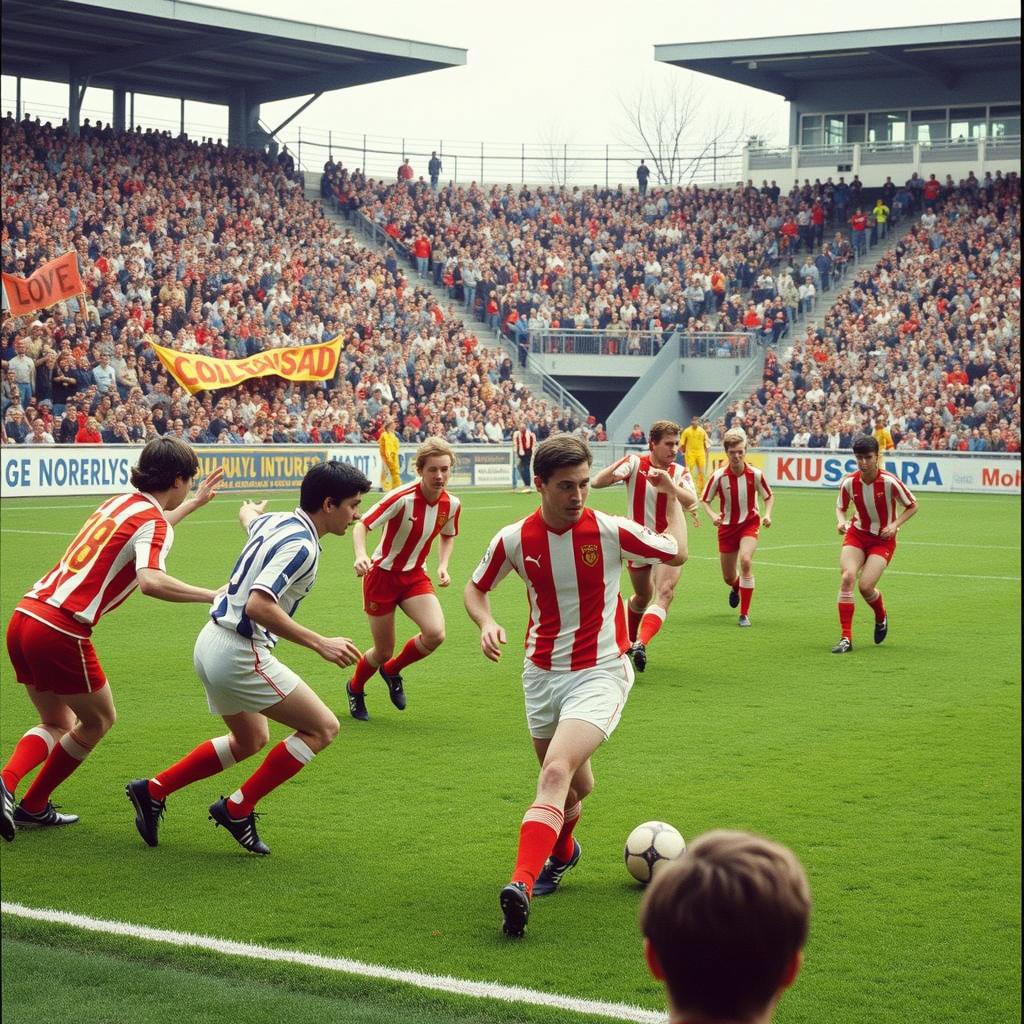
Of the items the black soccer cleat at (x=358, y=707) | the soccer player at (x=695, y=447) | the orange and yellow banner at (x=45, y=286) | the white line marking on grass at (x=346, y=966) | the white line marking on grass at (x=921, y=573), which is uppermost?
the orange and yellow banner at (x=45, y=286)

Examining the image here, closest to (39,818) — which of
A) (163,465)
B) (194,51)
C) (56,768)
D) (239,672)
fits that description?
(56,768)

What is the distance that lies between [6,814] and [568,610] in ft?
8.60

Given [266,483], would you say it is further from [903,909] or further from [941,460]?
[903,909]

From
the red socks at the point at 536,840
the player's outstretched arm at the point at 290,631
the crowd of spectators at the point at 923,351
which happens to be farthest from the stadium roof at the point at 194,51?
the red socks at the point at 536,840

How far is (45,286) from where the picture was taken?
94.9 ft

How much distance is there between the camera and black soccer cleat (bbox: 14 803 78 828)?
23.1ft

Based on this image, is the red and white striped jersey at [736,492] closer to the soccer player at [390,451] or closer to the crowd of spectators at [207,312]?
the soccer player at [390,451]

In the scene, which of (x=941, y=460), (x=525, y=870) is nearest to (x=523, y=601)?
(x=525, y=870)

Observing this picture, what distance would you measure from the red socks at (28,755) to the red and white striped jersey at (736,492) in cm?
847

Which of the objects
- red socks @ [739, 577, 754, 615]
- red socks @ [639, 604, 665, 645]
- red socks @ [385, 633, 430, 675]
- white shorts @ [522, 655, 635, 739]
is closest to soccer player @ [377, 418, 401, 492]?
red socks @ [739, 577, 754, 615]

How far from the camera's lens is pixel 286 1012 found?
4801 mm

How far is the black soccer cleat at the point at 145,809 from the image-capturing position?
6738mm

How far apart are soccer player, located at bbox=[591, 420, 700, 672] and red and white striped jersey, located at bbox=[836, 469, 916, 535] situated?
184 centimetres

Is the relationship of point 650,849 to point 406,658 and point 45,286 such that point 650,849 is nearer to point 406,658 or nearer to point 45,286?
point 406,658
